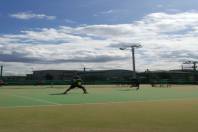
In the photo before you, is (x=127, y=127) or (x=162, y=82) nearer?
(x=127, y=127)

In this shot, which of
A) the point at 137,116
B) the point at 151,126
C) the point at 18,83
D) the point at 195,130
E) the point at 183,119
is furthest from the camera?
the point at 18,83

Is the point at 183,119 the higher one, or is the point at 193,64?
the point at 193,64

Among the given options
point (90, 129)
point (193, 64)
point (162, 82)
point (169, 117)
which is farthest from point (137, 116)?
Result: point (193, 64)

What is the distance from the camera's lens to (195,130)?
32.9 ft

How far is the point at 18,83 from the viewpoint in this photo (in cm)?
6119

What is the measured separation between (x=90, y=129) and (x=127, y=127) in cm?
97

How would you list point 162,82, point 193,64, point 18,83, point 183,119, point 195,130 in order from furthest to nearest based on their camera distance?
point 193,64 → point 18,83 → point 162,82 → point 183,119 → point 195,130

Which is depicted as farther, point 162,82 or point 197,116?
point 162,82

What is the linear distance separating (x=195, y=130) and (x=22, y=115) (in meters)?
5.52

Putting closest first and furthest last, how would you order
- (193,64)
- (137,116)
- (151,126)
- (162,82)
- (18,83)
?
(151,126), (137,116), (162,82), (18,83), (193,64)

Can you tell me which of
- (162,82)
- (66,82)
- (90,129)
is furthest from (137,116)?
(66,82)

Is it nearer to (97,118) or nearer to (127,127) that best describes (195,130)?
(127,127)

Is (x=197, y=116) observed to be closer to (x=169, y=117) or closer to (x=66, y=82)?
(x=169, y=117)

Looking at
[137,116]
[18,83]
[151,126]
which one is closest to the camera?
[151,126]
